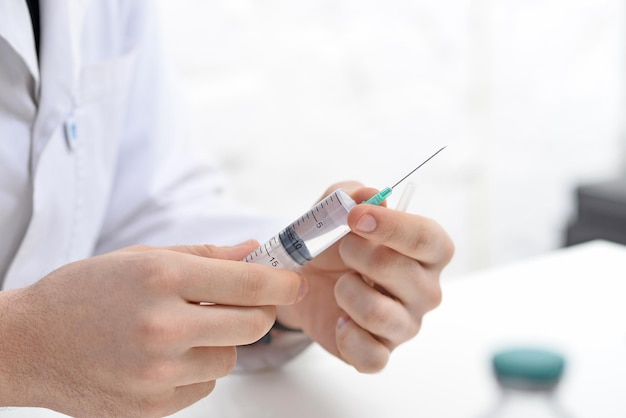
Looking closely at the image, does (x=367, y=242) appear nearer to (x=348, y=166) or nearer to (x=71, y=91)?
(x=71, y=91)

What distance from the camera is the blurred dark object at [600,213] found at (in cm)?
218

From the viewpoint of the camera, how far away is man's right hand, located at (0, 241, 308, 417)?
584 mm

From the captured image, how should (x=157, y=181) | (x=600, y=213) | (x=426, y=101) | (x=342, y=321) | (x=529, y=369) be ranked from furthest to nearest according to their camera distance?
(x=426, y=101) → (x=600, y=213) → (x=157, y=181) → (x=342, y=321) → (x=529, y=369)

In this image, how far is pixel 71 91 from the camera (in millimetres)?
987

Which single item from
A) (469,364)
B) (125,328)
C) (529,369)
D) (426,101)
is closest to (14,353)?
(125,328)

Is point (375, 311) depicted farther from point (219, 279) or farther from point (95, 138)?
point (95, 138)

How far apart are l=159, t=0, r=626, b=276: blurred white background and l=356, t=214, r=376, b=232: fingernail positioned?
1.11 metres

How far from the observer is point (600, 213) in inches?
87.7

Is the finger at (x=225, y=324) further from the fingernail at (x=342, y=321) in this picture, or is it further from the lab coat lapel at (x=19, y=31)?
the lab coat lapel at (x=19, y=31)

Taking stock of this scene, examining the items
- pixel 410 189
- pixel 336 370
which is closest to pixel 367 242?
pixel 410 189

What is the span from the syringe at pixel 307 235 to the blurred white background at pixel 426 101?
1114 mm

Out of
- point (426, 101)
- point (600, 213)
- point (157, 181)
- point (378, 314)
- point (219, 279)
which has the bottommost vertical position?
A: point (600, 213)

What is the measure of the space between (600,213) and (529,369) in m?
1.80

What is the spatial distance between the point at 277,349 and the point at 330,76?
1.32m
